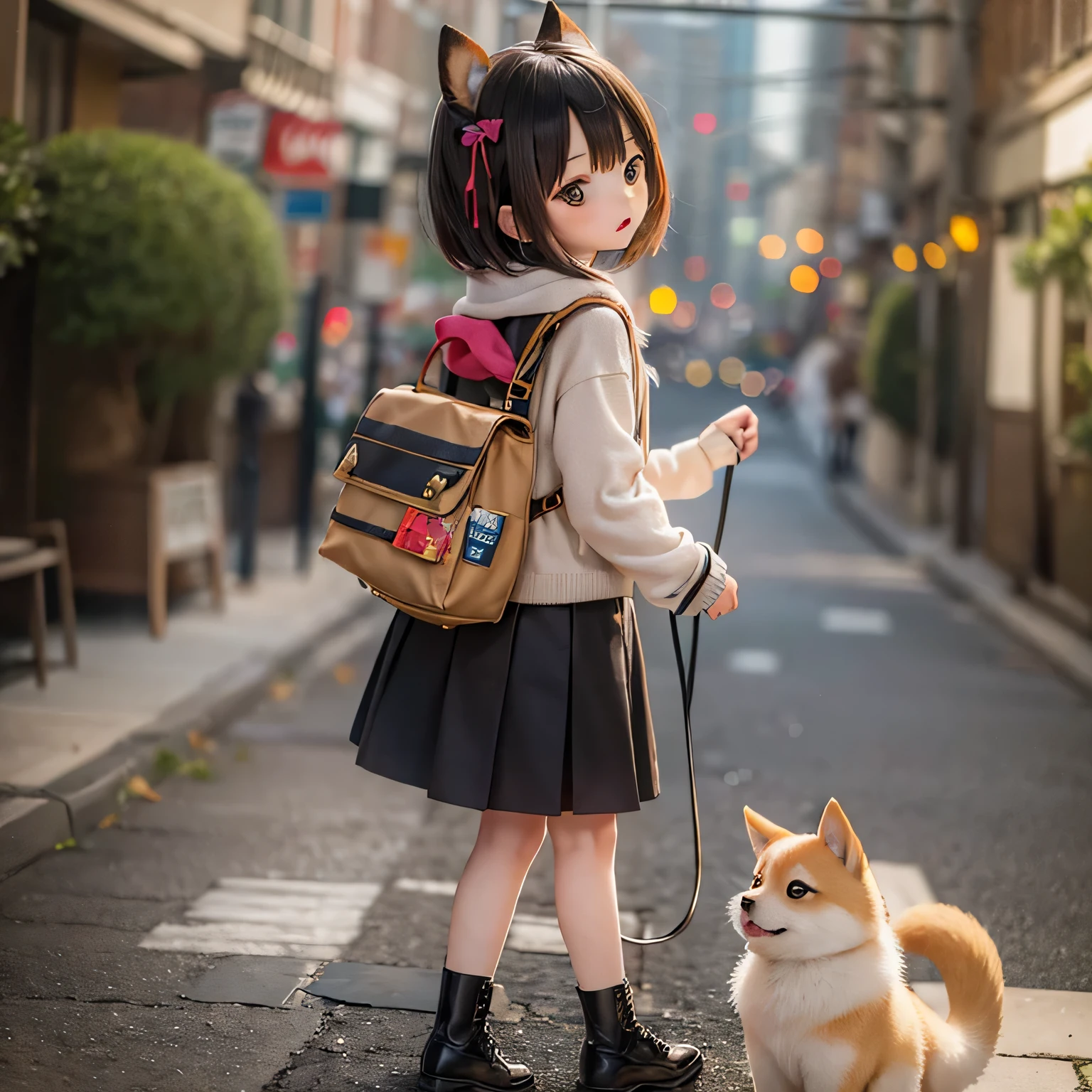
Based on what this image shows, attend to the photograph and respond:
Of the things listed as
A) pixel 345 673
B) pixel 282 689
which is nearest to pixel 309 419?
pixel 345 673

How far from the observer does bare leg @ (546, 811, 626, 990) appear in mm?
2959

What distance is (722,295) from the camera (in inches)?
3063

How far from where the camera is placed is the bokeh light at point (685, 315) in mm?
82000

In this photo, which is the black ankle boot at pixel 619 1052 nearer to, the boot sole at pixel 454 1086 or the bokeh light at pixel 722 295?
the boot sole at pixel 454 1086

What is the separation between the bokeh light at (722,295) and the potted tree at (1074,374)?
6624cm

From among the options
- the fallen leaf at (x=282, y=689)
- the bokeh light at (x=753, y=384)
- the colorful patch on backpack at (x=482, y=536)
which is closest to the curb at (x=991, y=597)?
the fallen leaf at (x=282, y=689)

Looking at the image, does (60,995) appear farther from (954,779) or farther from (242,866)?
(954,779)

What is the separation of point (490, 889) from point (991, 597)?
879 centimetres

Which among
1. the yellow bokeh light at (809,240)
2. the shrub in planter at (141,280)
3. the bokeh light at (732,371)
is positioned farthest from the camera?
the bokeh light at (732,371)

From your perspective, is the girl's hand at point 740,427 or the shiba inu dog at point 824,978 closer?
the shiba inu dog at point 824,978

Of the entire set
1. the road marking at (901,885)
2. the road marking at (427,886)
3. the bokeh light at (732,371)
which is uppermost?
the bokeh light at (732,371)

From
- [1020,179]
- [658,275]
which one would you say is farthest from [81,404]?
[658,275]

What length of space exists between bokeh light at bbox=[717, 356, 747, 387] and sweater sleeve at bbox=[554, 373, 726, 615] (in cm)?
6009

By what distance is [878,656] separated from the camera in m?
8.80
